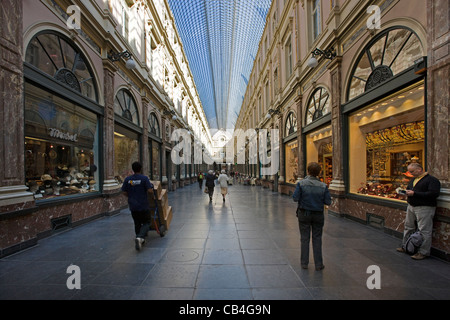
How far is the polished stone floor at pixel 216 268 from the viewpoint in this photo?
2990mm

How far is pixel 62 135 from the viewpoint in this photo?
689cm

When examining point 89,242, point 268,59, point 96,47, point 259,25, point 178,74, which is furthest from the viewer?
point 259,25

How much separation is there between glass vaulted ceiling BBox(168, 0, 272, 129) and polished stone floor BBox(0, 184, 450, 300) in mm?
23905

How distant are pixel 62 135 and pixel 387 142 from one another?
382 inches

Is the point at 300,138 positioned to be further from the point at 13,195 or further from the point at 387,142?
the point at 13,195

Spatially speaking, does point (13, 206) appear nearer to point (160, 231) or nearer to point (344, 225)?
point (160, 231)

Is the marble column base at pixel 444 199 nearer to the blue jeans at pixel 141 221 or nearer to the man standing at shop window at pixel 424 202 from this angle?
the man standing at shop window at pixel 424 202

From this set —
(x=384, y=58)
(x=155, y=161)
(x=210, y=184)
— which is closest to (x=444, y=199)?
(x=384, y=58)

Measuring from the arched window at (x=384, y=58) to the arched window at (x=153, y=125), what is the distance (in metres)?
11.0

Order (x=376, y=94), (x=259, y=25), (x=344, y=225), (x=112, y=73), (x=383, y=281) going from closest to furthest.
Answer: (x=383, y=281) → (x=376, y=94) → (x=344, y=225) → (x=112, y=73) → (x=259, y=25)

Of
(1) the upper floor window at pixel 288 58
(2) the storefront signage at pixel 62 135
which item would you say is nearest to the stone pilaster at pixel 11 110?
(2) the storefront signage at pixel 62 135

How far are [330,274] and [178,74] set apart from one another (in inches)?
938

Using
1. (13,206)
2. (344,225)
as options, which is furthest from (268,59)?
(13,206)
